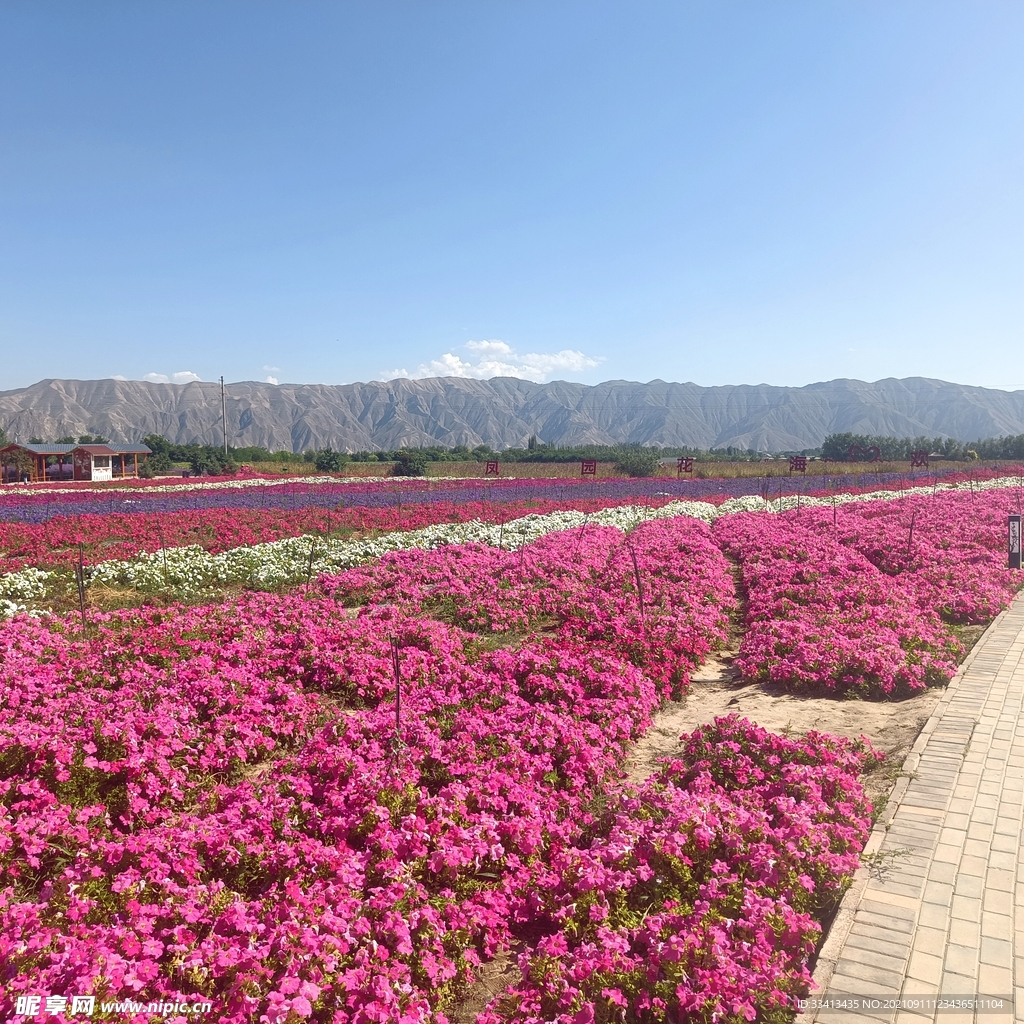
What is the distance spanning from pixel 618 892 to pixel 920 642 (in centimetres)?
665

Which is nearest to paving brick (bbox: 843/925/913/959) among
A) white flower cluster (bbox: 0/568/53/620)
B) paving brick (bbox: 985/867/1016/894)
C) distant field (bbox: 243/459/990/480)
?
paving brick (bbox: 985/867/1016/894)

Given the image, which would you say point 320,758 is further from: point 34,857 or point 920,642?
point 920,642

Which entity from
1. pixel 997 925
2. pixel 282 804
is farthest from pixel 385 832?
pixel 997 925

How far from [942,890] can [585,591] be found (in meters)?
8.23

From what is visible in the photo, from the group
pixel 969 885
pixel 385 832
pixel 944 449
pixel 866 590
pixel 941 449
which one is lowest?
pixel 969 885

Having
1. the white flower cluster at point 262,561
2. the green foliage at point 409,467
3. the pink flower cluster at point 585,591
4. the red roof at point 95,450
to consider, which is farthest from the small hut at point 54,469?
the pink flower cluster at point 585,591

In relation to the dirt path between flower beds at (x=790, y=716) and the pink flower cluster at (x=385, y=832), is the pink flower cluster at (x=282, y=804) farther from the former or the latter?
the dirt path between flower beds at (x=790, y=716)

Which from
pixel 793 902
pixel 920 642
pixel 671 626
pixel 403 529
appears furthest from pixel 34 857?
pixel 403 529

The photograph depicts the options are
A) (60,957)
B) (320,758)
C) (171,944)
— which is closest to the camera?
(60,957)

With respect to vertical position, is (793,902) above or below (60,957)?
below

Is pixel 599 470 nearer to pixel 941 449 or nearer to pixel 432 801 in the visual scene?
pixel 941 449

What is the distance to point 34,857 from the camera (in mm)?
4379

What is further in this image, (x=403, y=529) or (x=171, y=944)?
(x=403, y=529)

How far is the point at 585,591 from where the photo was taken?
12.3 m
